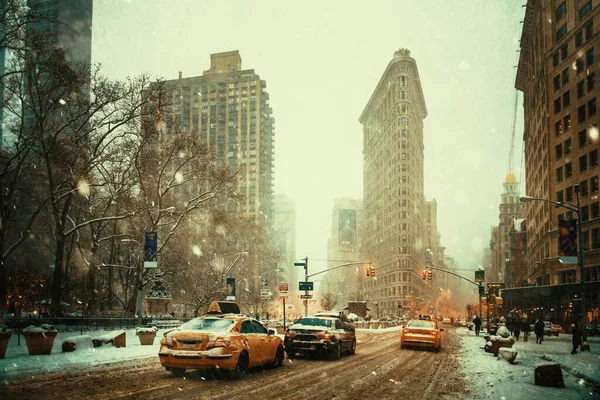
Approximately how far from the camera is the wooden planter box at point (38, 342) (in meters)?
18.3

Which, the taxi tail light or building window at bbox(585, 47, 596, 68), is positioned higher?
building window at bbox(585, 47, 596, 68)

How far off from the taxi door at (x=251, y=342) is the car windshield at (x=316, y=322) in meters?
5.18

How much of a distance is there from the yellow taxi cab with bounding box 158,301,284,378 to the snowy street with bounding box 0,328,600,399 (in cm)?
35

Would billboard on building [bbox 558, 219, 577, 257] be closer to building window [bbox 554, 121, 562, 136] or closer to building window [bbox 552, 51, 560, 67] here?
building window [bbox 554, 121, 562, 136]

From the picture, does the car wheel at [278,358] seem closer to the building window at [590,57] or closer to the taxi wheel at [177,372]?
the taxi wheel at [177,372]

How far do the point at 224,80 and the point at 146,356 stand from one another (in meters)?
149

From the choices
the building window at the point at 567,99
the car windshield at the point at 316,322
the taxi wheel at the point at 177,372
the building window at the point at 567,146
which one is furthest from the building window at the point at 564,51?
the taxi wheel at the point at 177,372

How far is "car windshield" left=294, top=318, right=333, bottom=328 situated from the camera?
783 inches

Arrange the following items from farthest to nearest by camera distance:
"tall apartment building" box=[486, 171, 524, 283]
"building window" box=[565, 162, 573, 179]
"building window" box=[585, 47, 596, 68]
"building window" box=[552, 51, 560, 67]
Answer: "tall apartment building" box=[486, 171, 524, 283], "building window" box=[552, 51, 560, 67], "building window" box=[565, 162, 573, 179], "building window" box=[585, 47, 596, 68]

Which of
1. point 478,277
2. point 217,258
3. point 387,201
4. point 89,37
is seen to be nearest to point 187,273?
point 217,258

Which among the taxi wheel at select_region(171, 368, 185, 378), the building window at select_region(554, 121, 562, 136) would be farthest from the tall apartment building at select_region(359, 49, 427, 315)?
the taxi wheel at select_region(171, 368, 185, 378)

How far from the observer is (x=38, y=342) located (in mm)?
18375

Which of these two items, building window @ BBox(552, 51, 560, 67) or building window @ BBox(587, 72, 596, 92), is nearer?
building window @ BBox(587, 72, 596, 92)

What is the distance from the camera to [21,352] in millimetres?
19219
